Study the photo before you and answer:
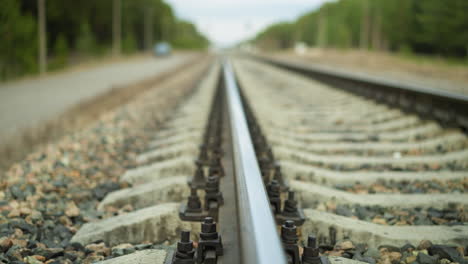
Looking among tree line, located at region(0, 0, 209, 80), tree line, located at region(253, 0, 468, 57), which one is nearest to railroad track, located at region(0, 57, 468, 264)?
tree line, located at region(0, 0, 209, 80)

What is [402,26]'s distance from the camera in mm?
69688

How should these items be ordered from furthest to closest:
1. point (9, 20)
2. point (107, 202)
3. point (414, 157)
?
point (9, 20)
point (414, 157)
point (107, 202)

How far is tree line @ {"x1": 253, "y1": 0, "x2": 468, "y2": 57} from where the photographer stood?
52.8m

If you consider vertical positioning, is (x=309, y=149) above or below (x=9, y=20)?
below

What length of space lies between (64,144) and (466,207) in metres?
4.14

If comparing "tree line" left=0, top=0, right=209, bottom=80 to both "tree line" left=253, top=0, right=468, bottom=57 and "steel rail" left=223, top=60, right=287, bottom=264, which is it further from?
"tree line" left=253, top=0, right=468, bottom=57

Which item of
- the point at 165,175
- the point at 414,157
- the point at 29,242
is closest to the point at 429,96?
the point at 414,157

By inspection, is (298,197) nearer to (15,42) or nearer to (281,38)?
(15,42)

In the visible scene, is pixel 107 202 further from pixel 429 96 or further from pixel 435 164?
pixel 429 96

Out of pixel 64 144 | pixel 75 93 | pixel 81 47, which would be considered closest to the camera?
pixel 64 144

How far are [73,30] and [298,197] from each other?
4672 cm

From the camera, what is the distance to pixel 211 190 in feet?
7.49

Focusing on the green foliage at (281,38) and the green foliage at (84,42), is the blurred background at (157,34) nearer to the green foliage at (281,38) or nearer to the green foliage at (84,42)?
the green foliage at (84,42)

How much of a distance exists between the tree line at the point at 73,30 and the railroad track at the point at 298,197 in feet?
51.2
